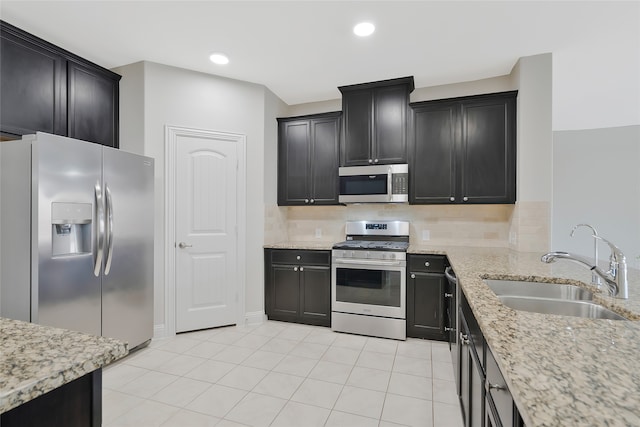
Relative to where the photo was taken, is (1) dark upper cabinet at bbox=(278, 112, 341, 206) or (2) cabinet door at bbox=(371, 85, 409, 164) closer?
(2) cabinet door at bbox=(371, 85, 409, 164)

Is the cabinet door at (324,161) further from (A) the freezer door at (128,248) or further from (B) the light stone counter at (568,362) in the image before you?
(B) the light stone counter at (568,362)

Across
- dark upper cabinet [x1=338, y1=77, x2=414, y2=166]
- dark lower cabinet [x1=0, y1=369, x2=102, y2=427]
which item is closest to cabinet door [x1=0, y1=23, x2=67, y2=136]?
dark lower cabinet [x1=0, y1=369, x2=102, y2=427]

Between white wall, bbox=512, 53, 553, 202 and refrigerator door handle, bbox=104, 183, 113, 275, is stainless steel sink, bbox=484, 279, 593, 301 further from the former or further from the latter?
refrigerator door handle, bbox=104, 183, 113, 275

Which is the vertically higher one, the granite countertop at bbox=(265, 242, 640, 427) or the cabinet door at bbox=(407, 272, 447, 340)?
the granite countertop at bbox=(265, 242, 640, 427)

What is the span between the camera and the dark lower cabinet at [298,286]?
341 centimetres

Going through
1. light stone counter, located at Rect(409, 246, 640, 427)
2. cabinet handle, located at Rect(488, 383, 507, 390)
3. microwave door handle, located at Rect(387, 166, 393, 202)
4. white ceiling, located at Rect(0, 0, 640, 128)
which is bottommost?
cabinet handle, located at Rect(488, 383, 507, 390)

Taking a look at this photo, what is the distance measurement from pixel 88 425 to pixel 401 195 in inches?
118

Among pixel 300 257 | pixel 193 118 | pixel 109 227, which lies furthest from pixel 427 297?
pixel 193 118

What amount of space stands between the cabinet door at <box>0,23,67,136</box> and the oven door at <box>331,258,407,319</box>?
290 cm

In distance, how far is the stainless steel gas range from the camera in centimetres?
311

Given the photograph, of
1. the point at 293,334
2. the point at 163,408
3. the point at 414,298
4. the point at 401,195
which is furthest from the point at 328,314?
the point at 163,408

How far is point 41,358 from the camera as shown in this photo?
0.75m

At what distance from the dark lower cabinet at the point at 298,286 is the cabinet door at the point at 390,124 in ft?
4.19

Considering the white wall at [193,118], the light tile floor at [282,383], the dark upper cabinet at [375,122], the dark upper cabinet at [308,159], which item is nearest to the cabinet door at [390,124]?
the dark upper cabinet at [375,122]
